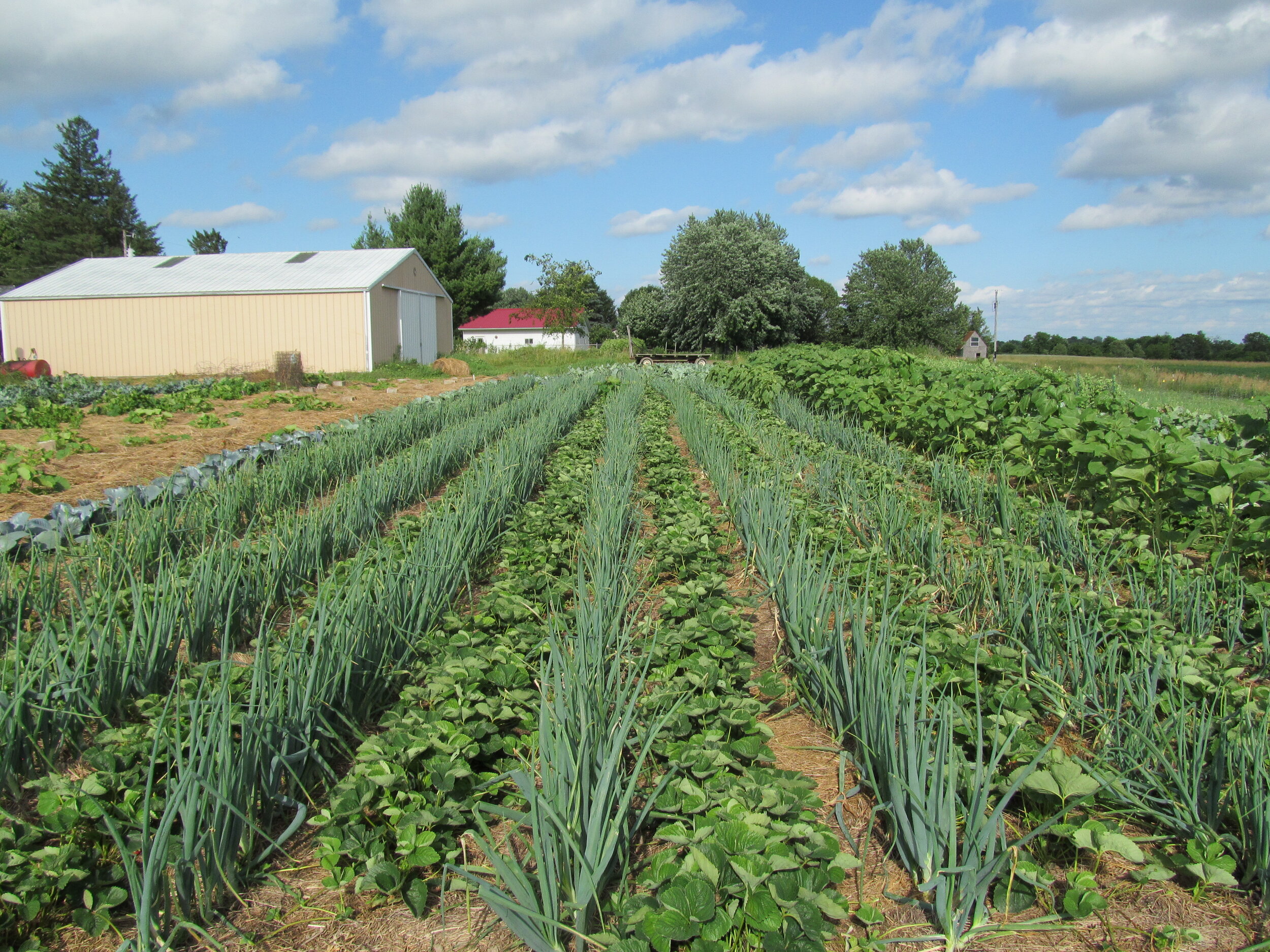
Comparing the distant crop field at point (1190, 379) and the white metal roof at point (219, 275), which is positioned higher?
the white metal roof at point (219, 275)

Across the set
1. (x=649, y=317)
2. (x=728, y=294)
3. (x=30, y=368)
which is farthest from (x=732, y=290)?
(x=30, y=368)

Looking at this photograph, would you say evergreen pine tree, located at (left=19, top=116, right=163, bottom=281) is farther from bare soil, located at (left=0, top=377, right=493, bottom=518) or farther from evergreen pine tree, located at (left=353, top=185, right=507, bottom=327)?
bare soil, located at (left=0, top=377, right=493, bottom=518)

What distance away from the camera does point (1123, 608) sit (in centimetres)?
243

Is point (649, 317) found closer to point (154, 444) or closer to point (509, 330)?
point (509, 330)

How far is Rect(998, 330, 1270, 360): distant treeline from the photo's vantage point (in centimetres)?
3572

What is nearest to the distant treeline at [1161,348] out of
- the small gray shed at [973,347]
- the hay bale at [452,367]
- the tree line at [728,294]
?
the small gray shed at [973,347]

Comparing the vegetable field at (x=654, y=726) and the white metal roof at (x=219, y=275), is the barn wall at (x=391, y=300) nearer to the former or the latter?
the white metal roof at (x=219, y=275)

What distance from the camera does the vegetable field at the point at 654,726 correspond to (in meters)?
1.38

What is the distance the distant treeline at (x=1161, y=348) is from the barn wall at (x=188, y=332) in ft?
112

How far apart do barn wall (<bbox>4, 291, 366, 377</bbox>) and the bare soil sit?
6.97 meters

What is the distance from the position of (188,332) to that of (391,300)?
513 cm

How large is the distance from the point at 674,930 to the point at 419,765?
793 millimetres

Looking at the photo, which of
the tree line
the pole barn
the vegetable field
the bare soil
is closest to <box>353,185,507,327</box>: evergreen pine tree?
the tree line

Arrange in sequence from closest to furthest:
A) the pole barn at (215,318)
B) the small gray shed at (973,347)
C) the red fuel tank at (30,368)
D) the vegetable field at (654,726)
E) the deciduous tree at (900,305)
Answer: the vegetable field at (654,726), the red fuel tank at (30,368), the pole barn at (215,318), the deciduous tree at (900,305), the small gray shed at (973,347)
